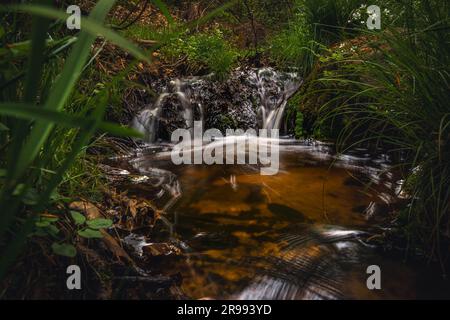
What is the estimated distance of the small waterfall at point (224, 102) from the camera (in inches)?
195

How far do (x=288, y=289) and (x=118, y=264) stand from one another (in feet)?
2.41

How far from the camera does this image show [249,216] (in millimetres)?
2555

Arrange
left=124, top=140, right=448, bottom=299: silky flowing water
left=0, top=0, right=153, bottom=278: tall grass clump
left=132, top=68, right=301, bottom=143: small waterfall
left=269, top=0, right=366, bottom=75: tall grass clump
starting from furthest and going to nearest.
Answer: left=269, top=0, right=366, bottom=75: tall grass clump < left=132, top=68, right=301, bottom=143: small waterfall < left=124, top=140, right=448, bottom=299: silky flowing water < left=0, top=0, right=153, bottom=278: tall grass clump

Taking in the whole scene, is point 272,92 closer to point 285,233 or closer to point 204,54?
point 204,54

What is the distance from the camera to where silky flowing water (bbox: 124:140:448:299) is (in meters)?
1.84

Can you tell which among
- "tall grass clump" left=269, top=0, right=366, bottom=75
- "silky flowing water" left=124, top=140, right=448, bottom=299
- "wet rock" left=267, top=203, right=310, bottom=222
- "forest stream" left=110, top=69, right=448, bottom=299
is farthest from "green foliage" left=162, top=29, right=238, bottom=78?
"wet rock" left=267, top=203, right=310, bottom=222

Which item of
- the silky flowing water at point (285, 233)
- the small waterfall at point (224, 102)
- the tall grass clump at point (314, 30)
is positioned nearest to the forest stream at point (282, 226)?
the silky flowing water at point (285, 233)

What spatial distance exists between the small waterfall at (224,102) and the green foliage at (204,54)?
0.59 feet

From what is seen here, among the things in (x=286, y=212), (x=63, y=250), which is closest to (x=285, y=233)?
(x=286, y=212)

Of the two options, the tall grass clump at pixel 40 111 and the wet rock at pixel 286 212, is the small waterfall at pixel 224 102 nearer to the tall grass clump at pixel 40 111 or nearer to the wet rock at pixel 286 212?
the wet rock at pixel 286 212

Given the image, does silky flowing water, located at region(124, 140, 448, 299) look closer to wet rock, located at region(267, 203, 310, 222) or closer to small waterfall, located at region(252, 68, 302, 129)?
wet rock, located at region(267, 203, 310, 222)

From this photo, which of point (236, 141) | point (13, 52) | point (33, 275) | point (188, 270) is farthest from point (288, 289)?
point (236, 141)

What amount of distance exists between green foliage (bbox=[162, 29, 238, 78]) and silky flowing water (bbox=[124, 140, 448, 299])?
2.14m
